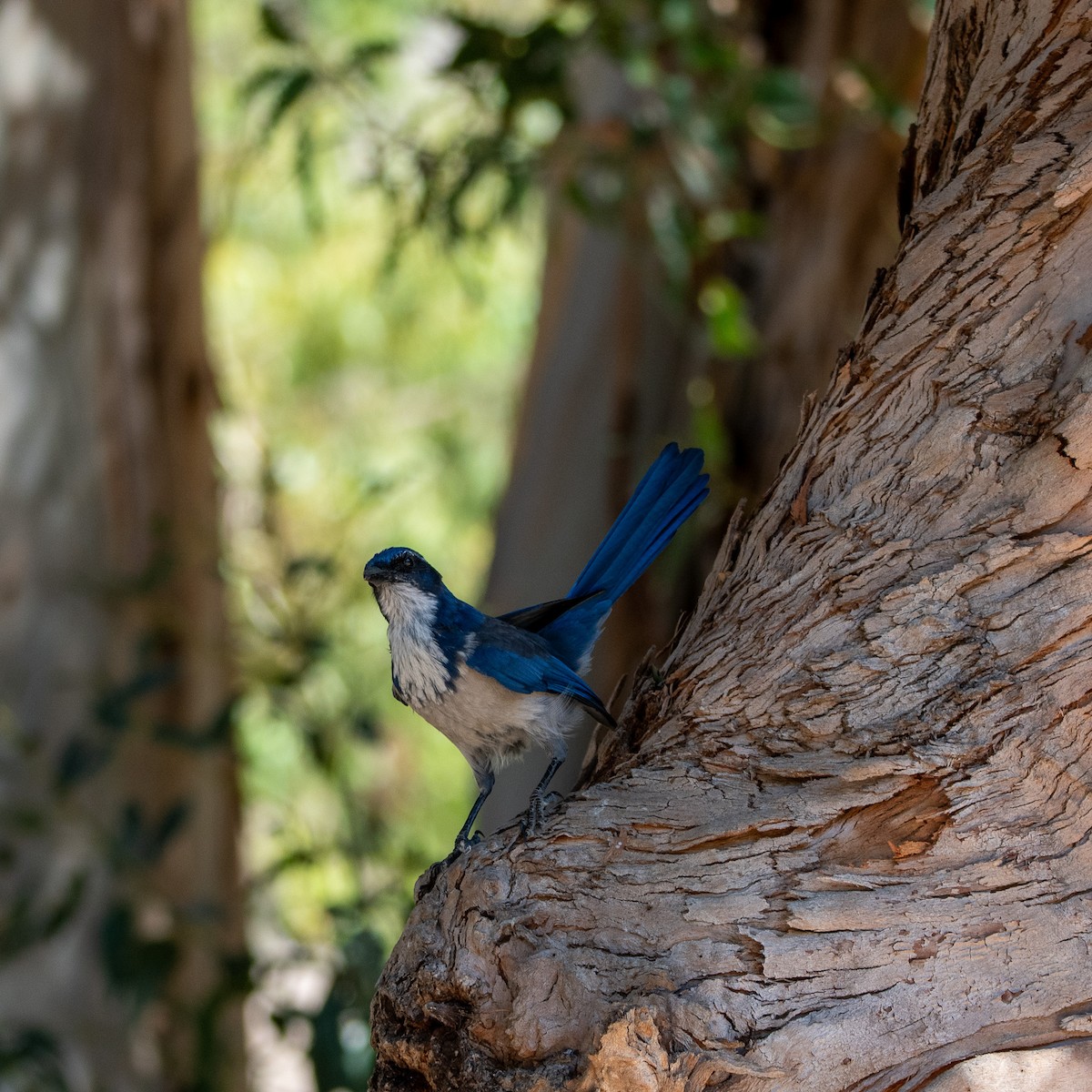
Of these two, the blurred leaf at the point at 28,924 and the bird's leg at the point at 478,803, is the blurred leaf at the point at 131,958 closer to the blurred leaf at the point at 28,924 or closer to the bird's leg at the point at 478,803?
the blurred leaf at the point at 28,924

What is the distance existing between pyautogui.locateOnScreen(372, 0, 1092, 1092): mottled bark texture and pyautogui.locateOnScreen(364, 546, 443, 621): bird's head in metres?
0.48

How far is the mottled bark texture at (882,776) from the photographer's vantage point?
1.53 m

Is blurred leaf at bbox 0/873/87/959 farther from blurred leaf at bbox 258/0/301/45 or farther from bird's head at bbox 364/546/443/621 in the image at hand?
blurred leaf at bbox 258/0/301/45

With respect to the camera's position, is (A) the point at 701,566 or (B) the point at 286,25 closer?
(B) the point at 286,25

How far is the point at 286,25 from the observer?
3666 millimetres

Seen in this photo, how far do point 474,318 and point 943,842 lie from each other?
6877 mm

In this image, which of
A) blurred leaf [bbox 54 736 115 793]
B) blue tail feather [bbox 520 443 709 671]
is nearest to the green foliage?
blurred leaf [bbox 54 736 115 793]

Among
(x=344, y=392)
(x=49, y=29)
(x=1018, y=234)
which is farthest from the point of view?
(x=344, y=392)

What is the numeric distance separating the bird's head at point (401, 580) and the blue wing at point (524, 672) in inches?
6.8

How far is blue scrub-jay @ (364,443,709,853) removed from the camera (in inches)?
82.7

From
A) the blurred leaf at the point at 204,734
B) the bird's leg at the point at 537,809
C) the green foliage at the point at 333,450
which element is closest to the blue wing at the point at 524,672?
the bird's leg at the point at 537,809

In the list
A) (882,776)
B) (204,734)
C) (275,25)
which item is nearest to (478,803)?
(882,776)

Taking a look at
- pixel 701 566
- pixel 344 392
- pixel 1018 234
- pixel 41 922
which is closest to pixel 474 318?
pixel 344 392

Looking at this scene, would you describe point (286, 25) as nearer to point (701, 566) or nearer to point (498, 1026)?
point (701, 566)
